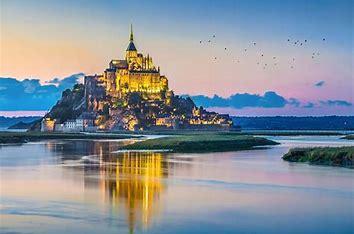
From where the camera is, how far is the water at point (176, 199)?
48.1 ft

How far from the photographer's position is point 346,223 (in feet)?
49.5

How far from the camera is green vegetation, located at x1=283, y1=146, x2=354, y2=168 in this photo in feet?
101

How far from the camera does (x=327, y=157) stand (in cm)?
3222

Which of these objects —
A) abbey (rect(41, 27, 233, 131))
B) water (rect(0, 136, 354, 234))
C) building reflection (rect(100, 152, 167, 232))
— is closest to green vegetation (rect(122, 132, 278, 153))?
building reflection (rect(100, 152, 167, 232))

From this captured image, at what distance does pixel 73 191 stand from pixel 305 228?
9679mm

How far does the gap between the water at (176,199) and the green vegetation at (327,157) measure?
1.47 m

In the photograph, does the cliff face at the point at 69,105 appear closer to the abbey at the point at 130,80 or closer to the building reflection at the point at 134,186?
the abbey at the point at 130,80

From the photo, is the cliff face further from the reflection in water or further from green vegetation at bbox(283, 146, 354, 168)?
green vegetation at bbox(283, 146, 354, 168)

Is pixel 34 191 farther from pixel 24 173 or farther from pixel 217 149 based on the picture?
pixel 217 149

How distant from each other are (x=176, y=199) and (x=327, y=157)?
15.1m

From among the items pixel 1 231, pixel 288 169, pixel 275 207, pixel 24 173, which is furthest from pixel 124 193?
pixel 288 169

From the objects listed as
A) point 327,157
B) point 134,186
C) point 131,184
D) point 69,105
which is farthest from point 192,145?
point 69,105

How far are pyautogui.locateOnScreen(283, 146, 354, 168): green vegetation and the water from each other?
57.7 inches

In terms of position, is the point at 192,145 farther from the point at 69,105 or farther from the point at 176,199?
the point at 69,105
